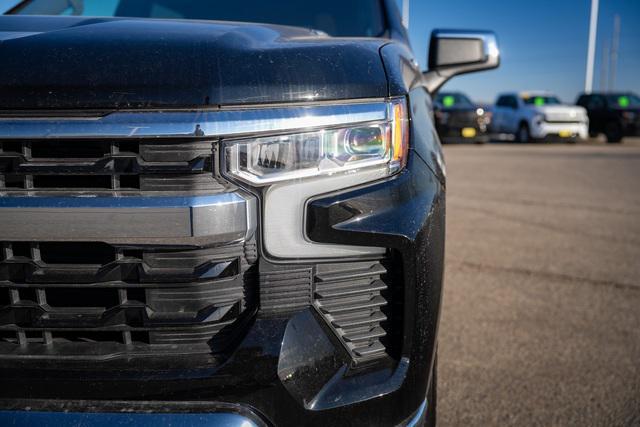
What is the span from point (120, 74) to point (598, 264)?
4.16 metres

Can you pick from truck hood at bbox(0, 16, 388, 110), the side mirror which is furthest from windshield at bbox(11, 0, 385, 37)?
truck hood at bbox(0, 16, 388, 110)

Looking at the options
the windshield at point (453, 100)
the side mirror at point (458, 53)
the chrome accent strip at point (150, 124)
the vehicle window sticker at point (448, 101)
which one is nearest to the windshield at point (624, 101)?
the windshield at point (453, 100)

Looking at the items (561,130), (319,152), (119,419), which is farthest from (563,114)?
(119,419)

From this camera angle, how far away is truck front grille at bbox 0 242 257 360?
4.06ft

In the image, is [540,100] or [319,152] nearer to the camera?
[319,152]

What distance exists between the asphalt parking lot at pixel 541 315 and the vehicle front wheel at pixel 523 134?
47.5ft

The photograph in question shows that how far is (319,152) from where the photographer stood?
1.30 meters

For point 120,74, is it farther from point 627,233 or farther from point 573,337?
point 627,233

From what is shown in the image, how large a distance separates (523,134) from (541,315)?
19.4 metres

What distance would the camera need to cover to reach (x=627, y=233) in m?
5.48

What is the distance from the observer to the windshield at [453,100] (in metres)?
19.8

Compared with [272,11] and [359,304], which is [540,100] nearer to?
[272,11]

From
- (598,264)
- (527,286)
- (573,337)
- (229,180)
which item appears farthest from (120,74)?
(598,264)

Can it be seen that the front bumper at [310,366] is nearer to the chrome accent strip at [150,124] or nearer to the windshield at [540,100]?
the chrome accent strip at [150,124]
